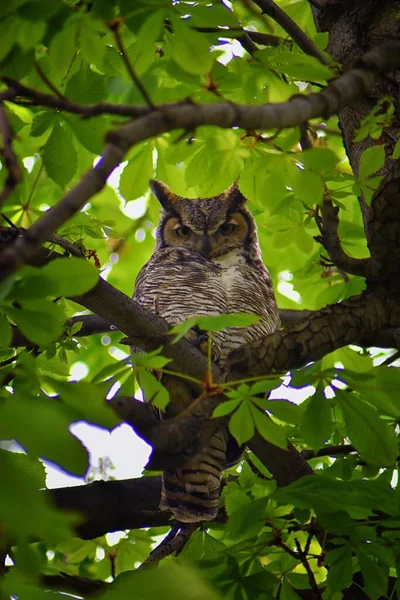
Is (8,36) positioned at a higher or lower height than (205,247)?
higher

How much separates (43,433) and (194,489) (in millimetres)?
1717

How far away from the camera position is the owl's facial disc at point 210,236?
355 centimetres

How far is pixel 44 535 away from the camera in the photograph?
83cm

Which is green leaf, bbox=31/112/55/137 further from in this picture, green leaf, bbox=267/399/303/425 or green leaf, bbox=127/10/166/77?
green leaf, bbox=267/399/303/425

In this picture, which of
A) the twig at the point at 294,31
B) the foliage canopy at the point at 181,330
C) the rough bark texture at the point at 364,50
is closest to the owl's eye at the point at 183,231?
the foliage canopy at the point at 181,330

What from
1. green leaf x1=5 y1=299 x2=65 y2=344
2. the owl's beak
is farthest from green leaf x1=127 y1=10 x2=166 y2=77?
the owl's beak

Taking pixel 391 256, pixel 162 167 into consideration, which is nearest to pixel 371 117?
pixel 391 256

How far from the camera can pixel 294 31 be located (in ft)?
7.50

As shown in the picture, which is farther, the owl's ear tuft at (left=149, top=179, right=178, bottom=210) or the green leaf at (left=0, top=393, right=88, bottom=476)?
the owl's ear tuft at (left=149, top=179, right=178, bottom=210)

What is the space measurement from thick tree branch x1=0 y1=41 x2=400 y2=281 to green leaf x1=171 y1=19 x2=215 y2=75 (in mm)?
163

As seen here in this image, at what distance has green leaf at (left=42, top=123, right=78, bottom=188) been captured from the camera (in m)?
1.95

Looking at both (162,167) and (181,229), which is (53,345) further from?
(181,229)

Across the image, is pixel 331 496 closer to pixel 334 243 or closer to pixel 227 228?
pixel 334 243

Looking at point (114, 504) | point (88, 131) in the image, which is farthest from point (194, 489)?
point (88, 131)
